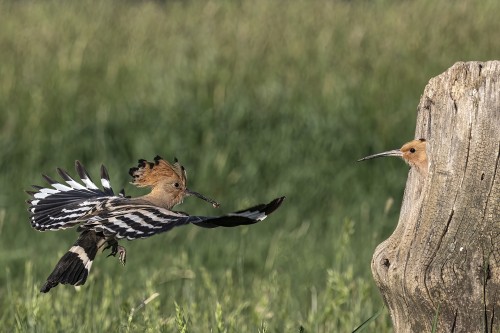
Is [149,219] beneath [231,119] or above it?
beneath

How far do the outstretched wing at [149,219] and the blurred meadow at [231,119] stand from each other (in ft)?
12.5

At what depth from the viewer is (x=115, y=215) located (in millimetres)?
3000

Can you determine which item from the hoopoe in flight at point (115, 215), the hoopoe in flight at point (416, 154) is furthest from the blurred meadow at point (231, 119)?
the hoopoe in flight at point (115, 215)

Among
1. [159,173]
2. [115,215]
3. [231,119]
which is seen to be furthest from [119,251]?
[231,119]

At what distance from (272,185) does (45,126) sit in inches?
80.7

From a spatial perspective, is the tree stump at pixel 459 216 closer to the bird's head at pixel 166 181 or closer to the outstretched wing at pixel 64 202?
the bird's head at pixel 166 181

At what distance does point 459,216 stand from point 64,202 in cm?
125

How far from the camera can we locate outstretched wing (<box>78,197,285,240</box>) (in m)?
2.73

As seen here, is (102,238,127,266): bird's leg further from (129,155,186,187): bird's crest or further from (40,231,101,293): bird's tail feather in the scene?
(129,155,186,187): bird's crest

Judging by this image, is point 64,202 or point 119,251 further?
point 64,202

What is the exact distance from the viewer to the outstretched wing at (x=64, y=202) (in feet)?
10.5

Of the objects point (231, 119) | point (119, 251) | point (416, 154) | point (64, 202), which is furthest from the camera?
point (231, 119)

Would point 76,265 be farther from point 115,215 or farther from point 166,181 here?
point 166,181

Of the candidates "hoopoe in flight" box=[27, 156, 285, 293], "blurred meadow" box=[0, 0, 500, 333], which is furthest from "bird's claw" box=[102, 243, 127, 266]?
"blurred meadow" box=[0, 0, 500, 333]
